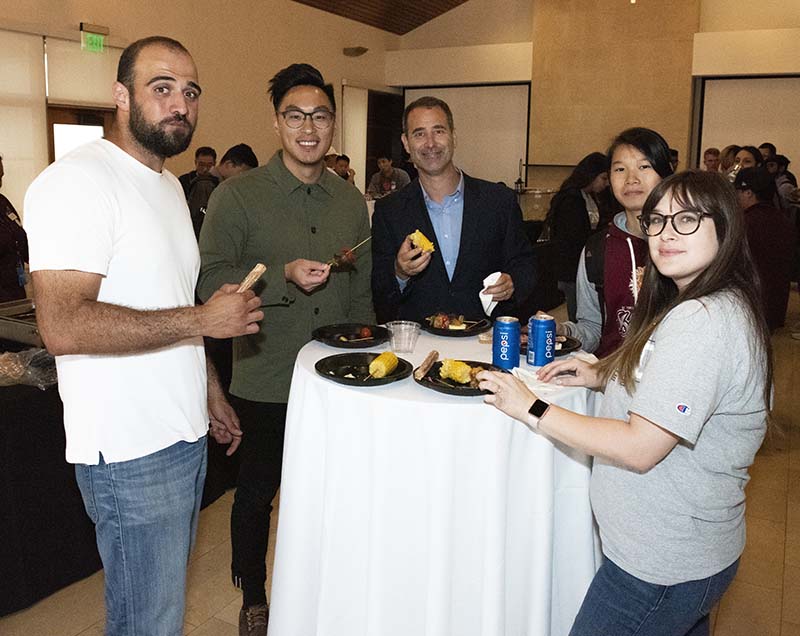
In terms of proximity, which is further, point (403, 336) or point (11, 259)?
point (11, 259)

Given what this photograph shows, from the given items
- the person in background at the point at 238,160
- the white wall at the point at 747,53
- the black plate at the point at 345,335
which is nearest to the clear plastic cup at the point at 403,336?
the black plate at the point at 345,335

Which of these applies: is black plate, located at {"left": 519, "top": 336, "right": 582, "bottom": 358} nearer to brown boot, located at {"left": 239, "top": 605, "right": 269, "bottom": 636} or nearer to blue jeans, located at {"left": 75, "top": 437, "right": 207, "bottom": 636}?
blue jeans, located at {"left": 75, "top": 437, "right": 207, "bottom": 636}

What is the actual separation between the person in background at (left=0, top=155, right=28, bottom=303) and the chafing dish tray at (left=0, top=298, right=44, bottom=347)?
75 cm

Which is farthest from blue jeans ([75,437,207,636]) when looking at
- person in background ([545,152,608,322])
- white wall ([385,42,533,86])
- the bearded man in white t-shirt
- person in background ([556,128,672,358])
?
white wall ([385,42,533,86])

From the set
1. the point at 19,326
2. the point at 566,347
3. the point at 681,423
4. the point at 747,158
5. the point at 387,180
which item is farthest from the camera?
the point at 387,180

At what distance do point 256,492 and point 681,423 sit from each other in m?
1.63

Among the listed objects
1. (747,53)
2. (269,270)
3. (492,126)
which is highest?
(747,53)

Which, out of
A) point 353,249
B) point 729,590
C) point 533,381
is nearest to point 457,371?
point 533,381

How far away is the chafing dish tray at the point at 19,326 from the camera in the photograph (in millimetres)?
3242

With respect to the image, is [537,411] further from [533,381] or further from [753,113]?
[753,113]

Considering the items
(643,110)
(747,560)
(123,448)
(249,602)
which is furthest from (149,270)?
(643,110)

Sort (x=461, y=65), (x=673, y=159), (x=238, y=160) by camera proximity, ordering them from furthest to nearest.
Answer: (x=461, y=65) < (x=673, y=159) < (x=238, y=160)

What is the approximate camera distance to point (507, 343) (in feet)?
6.91

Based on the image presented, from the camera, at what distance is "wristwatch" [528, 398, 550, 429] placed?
1.59 m
